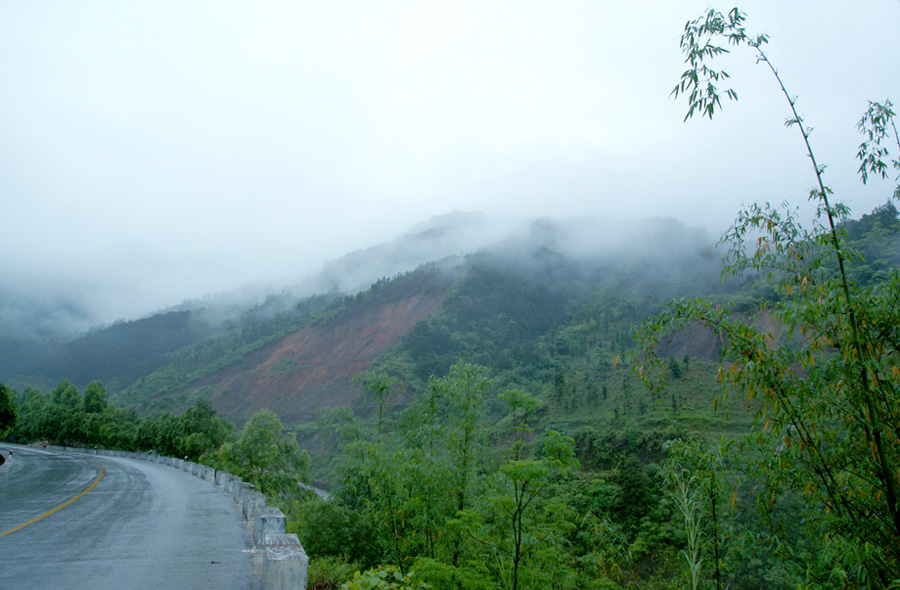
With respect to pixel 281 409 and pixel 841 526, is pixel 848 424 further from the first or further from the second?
pixel 281 409

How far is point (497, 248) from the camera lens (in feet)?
585

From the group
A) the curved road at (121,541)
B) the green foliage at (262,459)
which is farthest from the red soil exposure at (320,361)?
the curved road at (121,541)

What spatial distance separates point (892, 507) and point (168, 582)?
802cm

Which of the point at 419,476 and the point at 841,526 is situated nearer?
the point at 841,526

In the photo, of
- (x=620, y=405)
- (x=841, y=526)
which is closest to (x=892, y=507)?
(x=841, y=526)

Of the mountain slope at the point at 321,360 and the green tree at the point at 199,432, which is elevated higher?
the mountain slope at the point at 321,360

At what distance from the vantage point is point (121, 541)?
9305mm

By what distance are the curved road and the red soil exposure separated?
81.1m

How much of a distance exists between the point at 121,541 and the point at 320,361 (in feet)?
382

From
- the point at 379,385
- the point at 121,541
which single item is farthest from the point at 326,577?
the point at 121,541

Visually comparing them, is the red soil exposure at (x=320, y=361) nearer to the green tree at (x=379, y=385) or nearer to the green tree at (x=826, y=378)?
the green tree at (x=379, y=385)

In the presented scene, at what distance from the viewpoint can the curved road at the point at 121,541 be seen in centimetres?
687

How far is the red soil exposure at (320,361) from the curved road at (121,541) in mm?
81127

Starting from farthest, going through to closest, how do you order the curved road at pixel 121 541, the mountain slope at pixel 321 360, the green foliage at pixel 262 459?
the mountain slope at pixel 321 360 < the green foliage at pixel 262 459 < the curved road at pixel 121 541
